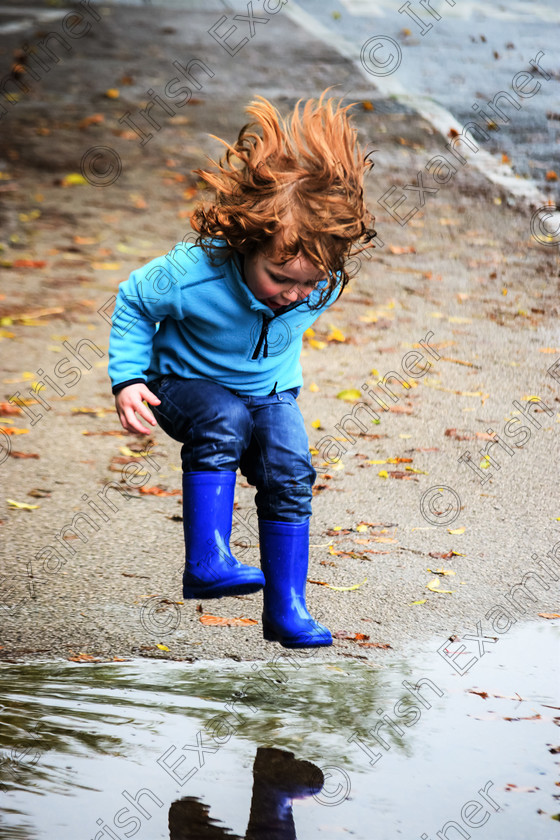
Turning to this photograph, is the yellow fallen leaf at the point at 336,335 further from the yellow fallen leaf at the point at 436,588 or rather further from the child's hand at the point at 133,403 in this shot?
the child's hand at the point at 133,403

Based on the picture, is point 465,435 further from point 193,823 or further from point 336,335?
point 193,823

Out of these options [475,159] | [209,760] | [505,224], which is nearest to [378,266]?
[505,224]

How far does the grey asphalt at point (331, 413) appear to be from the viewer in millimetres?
3506

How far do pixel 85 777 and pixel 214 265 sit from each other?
140 centimetres

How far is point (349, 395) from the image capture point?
5.77 metres

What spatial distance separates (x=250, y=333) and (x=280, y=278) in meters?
0.27

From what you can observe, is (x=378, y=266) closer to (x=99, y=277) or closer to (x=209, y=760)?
(x=99, y=277)

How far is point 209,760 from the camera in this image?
Answer: 8.59 feet

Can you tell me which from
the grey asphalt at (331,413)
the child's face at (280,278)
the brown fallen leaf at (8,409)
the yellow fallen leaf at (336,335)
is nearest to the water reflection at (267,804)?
the grey asphalt at (331,413)

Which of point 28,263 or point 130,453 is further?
point 28,263

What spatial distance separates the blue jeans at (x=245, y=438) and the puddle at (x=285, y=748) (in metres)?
0.57

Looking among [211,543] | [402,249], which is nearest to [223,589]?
[211,543]

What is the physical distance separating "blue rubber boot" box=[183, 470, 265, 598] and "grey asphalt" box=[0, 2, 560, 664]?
56 centimetres

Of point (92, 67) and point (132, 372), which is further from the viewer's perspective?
point (92, 67)
